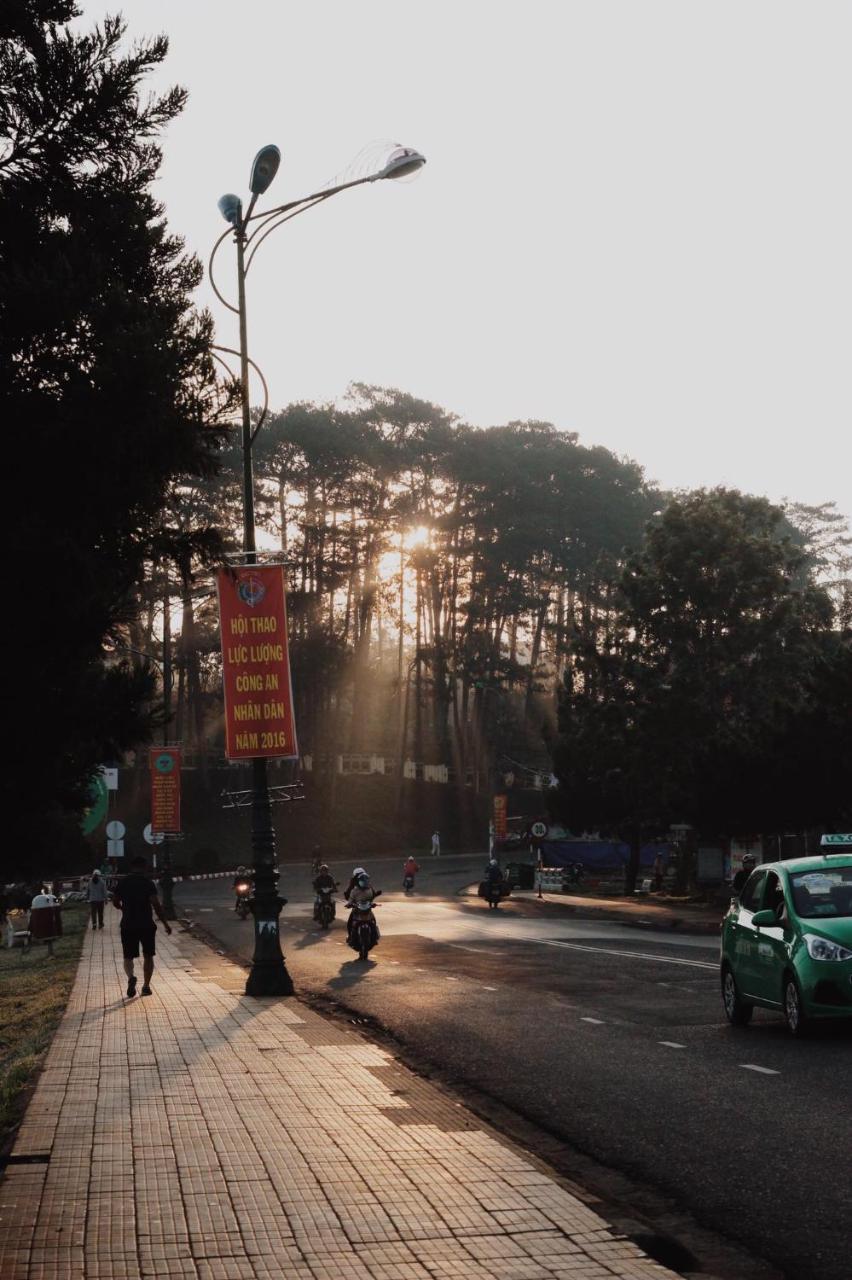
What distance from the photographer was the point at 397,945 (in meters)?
33.4

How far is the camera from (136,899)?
21.4 meters

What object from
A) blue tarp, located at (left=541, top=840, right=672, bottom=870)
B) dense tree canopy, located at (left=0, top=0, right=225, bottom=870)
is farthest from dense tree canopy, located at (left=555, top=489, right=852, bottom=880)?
dense tree canopy, located at (left=0, top=0, right=225, bottom=870)

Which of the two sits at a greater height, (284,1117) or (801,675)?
(801,675)

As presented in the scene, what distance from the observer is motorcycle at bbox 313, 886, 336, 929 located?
40.7 meters

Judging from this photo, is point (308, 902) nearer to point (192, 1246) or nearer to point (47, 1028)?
point (47, 1028)

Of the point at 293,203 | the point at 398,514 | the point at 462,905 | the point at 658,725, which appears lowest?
the point at 462,905

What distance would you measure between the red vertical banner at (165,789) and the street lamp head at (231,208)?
26.3m

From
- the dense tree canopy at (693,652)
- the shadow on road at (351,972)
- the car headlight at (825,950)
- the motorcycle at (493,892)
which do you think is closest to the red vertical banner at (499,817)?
the dense tree canopy at (693,652)

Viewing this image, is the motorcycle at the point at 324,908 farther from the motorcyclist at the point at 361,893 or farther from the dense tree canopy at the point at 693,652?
the dense tree canopy at the point at 693,652

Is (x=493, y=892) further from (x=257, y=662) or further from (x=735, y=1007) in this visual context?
(x=735, y=1007)

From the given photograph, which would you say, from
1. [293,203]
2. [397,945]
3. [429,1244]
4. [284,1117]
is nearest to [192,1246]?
[429,1244]

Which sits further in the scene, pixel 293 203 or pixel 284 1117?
pixel 293 203

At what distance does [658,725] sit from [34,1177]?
45.8 m

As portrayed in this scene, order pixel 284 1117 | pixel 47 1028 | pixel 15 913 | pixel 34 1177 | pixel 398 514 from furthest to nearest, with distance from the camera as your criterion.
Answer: pixel 398 514
pixel 15 913
pixel 47 1028
pixel 284 1117
pixel 34 1177
